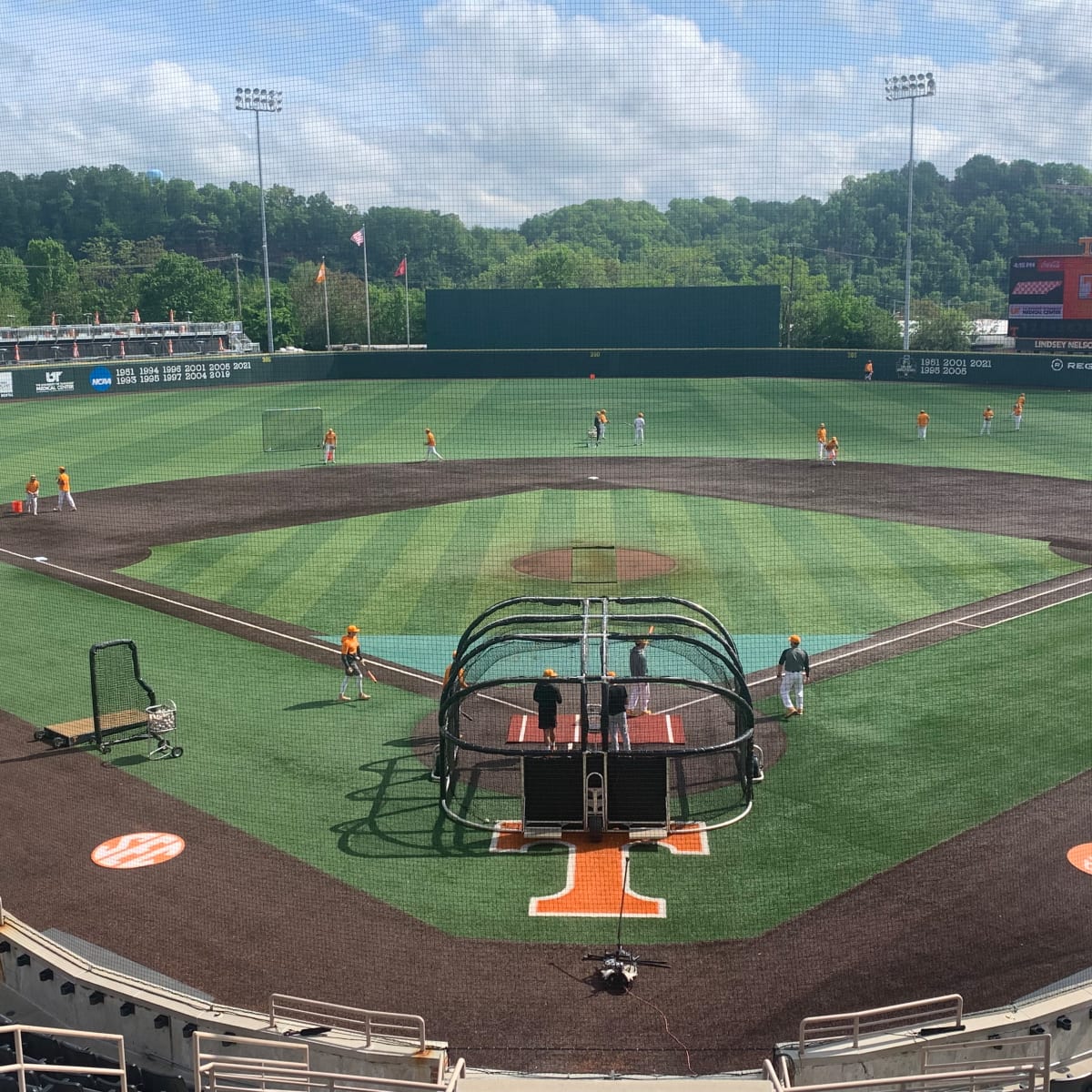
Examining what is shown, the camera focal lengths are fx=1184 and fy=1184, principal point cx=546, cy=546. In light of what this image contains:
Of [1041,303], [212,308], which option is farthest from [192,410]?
[1041,303]

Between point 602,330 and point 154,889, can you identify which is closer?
point 154,889

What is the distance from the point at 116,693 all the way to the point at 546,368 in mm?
41393

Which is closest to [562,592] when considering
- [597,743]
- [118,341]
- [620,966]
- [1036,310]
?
[597,743]

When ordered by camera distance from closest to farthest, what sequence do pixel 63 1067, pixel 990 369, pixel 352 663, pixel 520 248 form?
1. pixel 63 1067
2. pixel 352 663
3. pixel 990 369
4. pixel 520 248

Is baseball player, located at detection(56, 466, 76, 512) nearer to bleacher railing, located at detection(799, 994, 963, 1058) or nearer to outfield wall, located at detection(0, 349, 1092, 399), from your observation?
outfield wall, located at detection(0, 349, 1092, 399)

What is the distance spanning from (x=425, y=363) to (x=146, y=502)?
1052 inches

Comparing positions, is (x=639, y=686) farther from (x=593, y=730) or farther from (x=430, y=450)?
(x=430, y=450)

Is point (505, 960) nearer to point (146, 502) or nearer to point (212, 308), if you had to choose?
point (146, 502)

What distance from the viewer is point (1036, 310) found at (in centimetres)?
5469

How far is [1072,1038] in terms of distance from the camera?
7.39m

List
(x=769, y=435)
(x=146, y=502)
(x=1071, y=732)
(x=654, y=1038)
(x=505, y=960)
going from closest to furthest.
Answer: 1. (x=654, y=1038)
2. (x=505, y=960)
3. (x=1071, y=732)
4. (x=146, y=502)
5. (x=769, y=435)

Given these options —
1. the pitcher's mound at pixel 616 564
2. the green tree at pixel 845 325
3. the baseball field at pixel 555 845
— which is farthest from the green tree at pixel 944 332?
the pitcher's mound at pixel 616 564

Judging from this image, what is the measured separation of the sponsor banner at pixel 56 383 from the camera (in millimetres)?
51406

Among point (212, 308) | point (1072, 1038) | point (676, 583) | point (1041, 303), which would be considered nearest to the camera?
point (1072, 1038)
